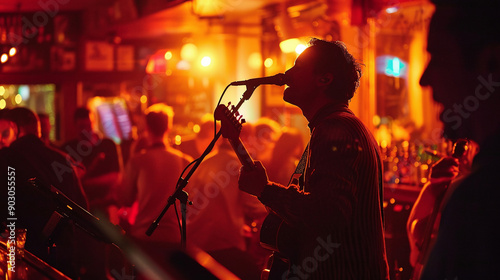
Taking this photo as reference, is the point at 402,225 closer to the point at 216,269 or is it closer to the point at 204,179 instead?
the point at 204,179

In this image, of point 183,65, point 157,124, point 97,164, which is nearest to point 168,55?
point 183,65

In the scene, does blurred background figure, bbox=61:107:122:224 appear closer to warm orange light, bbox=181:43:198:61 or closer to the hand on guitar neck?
warm orange light, bbox=181:43:198:61

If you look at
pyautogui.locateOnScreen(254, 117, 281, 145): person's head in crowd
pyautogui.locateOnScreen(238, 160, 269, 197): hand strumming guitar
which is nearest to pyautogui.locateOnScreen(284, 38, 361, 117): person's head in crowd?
pyautogui.locateOnScreen(238, 160, 269, 197): hand strumming guitar

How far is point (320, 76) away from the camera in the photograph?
2291 millimetres

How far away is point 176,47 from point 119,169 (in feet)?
16.8

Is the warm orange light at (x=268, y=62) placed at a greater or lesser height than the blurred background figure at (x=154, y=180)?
greater

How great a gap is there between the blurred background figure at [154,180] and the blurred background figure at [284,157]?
1.34 metres

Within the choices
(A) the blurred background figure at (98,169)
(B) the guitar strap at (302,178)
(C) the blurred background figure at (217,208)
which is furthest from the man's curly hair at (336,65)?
(A) the blurred background figure at (98,169)

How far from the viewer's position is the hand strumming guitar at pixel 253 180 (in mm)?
Answer: 2225

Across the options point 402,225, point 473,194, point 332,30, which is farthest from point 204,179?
point 473,194

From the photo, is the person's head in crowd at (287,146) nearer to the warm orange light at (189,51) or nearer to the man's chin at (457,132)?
the warm orange light at (189,51)

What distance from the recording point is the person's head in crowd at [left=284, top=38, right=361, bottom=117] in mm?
2295

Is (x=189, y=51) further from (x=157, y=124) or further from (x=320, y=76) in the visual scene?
(x=320, y=76)

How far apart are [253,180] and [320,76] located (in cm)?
49
